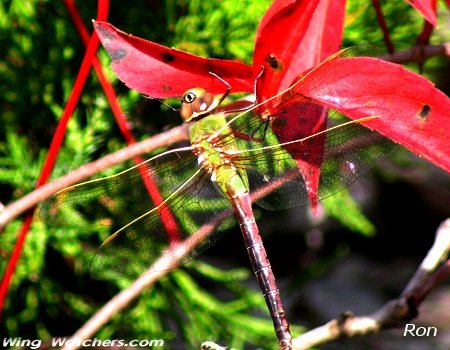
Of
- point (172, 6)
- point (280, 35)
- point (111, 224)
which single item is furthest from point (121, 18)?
point (280, 35)

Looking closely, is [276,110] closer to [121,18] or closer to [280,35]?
[280,35]

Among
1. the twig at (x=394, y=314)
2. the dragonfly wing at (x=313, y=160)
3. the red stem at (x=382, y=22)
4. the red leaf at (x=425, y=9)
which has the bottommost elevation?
the twig at (x=394, y=314)

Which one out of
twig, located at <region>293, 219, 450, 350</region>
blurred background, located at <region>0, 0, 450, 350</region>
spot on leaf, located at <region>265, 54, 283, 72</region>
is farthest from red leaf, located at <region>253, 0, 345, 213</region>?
blurred background, located at <region>0, 0, 450, 350</region>

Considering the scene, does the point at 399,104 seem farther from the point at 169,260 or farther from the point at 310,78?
the point at 169,260

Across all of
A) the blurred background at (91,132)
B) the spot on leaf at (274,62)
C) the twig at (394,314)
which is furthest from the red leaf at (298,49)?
the blurred background at (91,132)

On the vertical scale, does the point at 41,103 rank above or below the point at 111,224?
above

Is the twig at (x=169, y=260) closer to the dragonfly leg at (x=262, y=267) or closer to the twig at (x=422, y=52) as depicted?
the dragonfly leg at (x=262, y=267)
